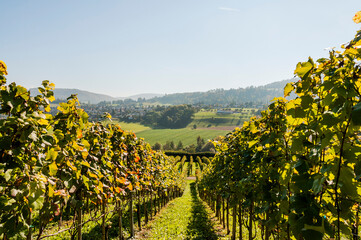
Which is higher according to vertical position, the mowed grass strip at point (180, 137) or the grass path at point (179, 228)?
the grass path at point (179, 228)

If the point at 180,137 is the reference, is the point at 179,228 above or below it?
above

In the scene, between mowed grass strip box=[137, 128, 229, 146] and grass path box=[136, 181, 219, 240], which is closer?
grass path box=[136, 181, 219, 240]

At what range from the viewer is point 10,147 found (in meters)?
2.01

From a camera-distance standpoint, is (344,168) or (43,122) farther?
(43,122)

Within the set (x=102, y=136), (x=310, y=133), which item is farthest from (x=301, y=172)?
(x=102, y=136)

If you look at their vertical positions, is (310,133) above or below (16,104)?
below

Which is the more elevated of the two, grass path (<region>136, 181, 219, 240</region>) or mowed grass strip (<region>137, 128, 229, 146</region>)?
grass path (<region>136, 181, 219, 240</region>)

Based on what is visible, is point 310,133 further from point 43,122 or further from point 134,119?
point 134,119

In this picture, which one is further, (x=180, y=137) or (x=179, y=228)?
(x=180, y=137)

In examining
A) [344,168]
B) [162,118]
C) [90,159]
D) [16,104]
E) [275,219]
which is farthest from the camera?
[162,118]

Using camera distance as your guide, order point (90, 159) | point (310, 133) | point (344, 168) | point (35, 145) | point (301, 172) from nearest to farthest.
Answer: point (344, 168), point (301, 172), point (310, 133), point (35, 145), point (90, 159)

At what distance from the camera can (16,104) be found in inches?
82.1

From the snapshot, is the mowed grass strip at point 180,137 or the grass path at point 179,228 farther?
the mowed grass strip at point 180,137

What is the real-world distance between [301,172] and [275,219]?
4.25 ft
